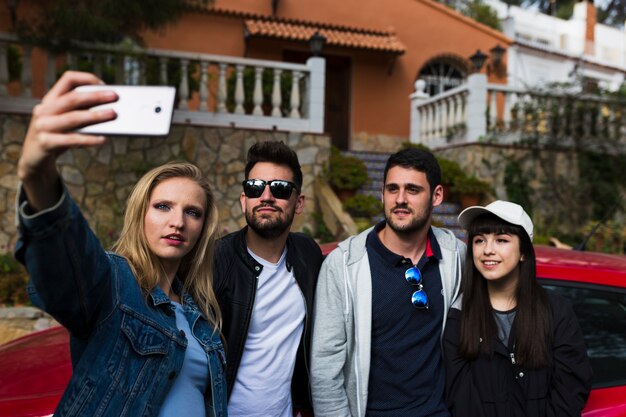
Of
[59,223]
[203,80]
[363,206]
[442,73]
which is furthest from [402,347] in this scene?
[442,73]

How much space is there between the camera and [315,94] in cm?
801

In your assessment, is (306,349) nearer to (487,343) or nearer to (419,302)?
(419,302)

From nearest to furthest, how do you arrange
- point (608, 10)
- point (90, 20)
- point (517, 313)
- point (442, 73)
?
point (517, 313) < point (90, 20) < point (442, 73) < point (608, 10)

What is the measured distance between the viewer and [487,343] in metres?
1.91

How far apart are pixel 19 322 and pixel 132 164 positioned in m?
3.16

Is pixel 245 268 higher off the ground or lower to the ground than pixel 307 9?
lower

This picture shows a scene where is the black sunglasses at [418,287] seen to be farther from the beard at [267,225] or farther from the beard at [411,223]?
the beard at [267,225]

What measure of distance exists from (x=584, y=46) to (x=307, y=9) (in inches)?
567

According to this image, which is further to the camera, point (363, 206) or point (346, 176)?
point (346, 176)

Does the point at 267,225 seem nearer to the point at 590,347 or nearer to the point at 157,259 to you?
the point at 157,259

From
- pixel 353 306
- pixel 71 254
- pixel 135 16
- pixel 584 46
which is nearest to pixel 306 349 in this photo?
pixel 353 306

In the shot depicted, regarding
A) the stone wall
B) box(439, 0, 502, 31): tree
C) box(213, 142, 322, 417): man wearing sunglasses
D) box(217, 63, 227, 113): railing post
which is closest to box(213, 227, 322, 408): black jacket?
box(213, 142, 322, 417): man wearing sunglasses

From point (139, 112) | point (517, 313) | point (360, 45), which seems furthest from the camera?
point (360, 45)

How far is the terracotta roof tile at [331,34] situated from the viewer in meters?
11.3
